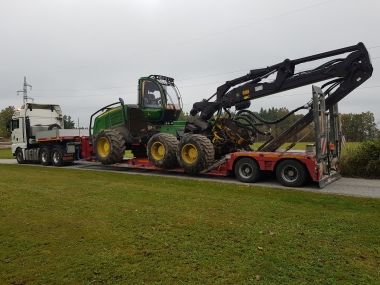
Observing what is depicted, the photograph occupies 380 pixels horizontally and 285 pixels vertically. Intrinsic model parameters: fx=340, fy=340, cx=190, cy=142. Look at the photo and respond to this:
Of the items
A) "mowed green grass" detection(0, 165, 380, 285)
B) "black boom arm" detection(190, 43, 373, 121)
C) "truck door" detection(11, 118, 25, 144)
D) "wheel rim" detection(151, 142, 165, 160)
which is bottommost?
"mowed green grass" detection(0, 165, 380, 285)

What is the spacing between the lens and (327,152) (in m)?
10.1

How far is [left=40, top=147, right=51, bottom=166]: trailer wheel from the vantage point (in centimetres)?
1747

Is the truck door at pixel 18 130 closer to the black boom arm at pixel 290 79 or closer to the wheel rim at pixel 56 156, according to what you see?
the wheel rim at pixel 56 156

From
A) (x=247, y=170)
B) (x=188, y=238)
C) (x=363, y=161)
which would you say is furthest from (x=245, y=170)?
(x=188, y=238)

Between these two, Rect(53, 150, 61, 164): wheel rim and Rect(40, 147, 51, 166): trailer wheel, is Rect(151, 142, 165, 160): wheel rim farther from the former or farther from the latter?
Rect(40, 147, 51, 166): trailer wheel

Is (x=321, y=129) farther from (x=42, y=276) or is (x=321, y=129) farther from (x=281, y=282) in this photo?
(x=42, y=276)

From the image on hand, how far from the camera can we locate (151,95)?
14.0 m

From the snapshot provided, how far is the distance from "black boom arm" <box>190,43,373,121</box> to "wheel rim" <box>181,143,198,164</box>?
1474 mm

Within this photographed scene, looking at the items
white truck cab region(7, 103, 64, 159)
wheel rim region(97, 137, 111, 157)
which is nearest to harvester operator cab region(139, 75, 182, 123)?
wheel rim region(97, 137, 111, 157)

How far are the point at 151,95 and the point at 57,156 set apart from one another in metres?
6.45

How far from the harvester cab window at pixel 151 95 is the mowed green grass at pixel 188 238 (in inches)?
246

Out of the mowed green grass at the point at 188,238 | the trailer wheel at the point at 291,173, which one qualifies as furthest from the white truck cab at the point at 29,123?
the trailer wheel at the point at 291,173

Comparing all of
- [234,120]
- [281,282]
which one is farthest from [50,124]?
[281,282]

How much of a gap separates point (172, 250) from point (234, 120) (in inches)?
337
